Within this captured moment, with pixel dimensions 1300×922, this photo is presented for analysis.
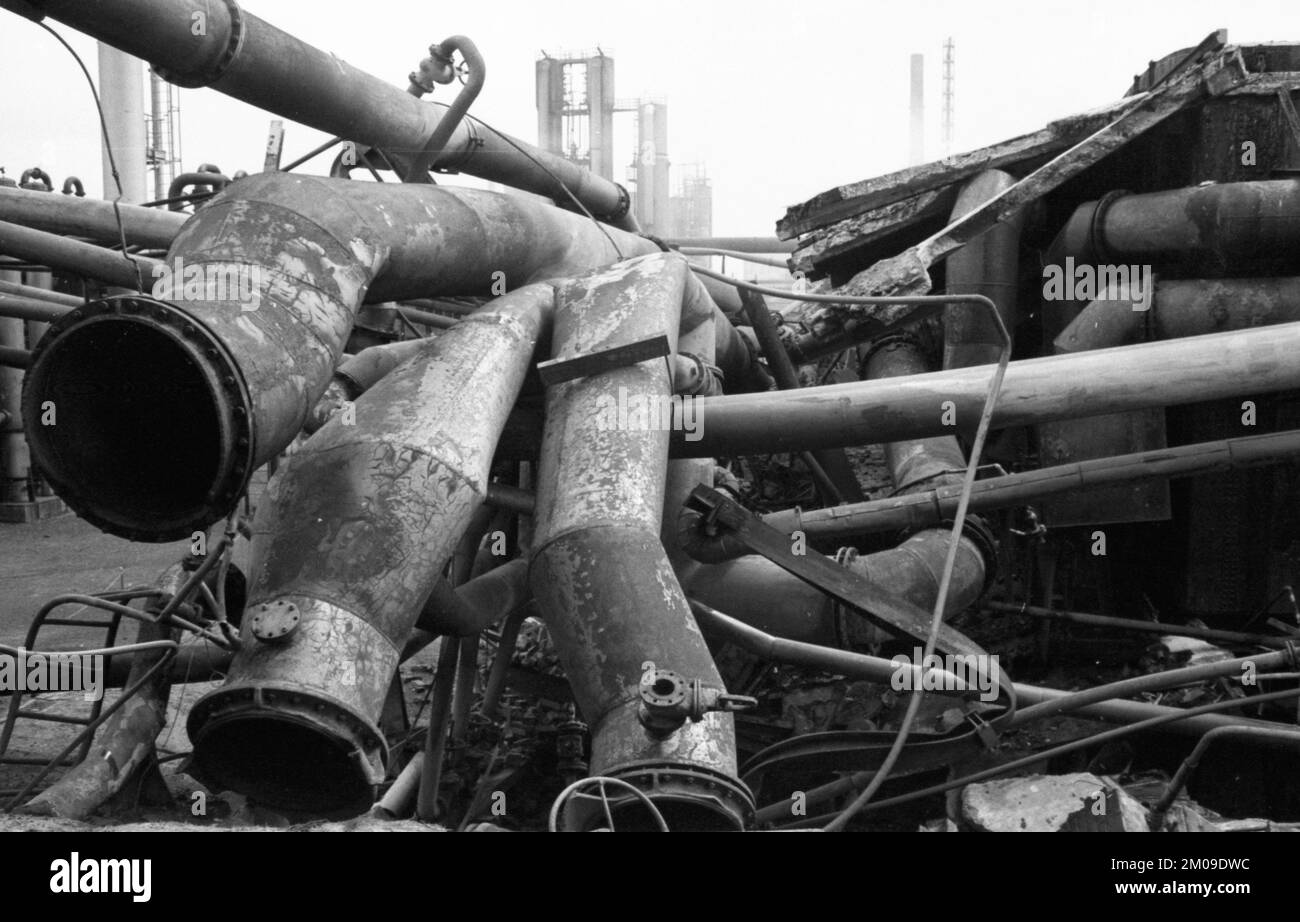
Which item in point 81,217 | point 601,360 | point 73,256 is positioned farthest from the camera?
point 81,217

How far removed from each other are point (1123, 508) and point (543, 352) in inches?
109

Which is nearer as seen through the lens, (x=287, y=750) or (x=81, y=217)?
(x=287, y=750)

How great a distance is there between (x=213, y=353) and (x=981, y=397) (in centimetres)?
220

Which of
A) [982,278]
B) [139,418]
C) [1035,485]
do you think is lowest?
[1035,485]

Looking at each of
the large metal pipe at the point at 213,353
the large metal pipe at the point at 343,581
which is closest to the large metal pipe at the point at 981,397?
the large metal pipe at the point at 343,581

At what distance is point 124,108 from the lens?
324 inches

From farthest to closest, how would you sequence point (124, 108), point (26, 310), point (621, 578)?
point (124, 108)
point (26, 310)
point (621, 578)

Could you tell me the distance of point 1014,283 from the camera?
5.93m

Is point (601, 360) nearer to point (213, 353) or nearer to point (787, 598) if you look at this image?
point (787, 598)

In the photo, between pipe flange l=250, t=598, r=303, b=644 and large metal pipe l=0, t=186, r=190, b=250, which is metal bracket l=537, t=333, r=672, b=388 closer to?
pipe flange l=250, t=598, r=303, b=644

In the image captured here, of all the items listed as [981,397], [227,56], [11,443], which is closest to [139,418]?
[227,56]

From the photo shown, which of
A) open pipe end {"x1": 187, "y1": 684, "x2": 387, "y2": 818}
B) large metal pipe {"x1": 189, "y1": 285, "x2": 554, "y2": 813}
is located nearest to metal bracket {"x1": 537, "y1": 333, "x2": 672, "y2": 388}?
large metal pipe {"x1": 189, "y1": 285, "x2": 554, "y2": 813}

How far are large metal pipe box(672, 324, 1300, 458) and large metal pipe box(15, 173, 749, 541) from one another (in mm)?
1125
